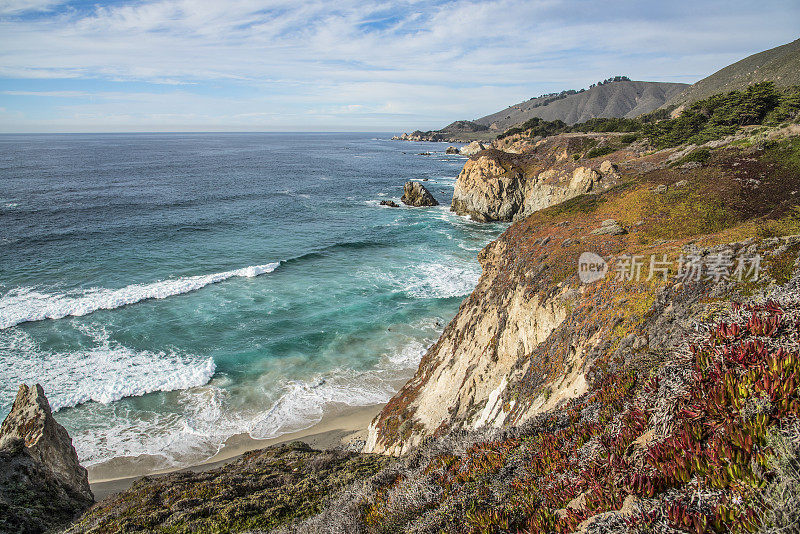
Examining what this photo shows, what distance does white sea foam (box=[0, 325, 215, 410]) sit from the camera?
21391 millimetres

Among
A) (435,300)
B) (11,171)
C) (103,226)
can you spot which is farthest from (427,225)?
(11,171)

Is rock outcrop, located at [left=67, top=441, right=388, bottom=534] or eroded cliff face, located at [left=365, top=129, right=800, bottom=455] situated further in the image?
eroded cliff face, located at [left=365, top=129, right=800, bottom=455]

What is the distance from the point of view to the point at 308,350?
25688 millimetres

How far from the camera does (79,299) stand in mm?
30828

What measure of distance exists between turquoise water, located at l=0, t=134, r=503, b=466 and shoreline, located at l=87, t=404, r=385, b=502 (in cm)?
58

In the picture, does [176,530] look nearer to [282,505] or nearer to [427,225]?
[282,505]

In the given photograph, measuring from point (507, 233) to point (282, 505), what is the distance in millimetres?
19400

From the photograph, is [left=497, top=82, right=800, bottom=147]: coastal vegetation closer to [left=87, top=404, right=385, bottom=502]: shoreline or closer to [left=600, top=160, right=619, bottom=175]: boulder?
[left=600, top=160, right=619, bottom=175]: boulder

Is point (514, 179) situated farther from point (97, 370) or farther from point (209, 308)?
point (97, 370)

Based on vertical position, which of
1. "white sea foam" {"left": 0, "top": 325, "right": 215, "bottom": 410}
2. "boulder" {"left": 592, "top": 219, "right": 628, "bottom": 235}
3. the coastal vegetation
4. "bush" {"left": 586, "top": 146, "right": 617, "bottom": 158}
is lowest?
"white sea foam" {"left": 0, "top": 325, "right": 215, "bottom": 410}

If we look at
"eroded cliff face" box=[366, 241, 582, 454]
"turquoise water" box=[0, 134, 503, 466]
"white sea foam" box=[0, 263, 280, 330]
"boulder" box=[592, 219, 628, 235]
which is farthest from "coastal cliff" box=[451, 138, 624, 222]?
"white sea foam" box=[0, 263, 280, 330]

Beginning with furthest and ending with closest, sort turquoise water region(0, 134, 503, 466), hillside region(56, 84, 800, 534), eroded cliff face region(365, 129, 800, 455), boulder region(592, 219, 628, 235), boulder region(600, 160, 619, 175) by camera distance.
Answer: boulder region(600, 160, 619, 175) < turquoise water region(0, 134, 503, 466) < boulder region(592, 219, 628, 235) < eroded cliff face region(365, 129, 800, 455) < hillside region(56, 84, 800, 534)

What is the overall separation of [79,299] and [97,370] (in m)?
11.6

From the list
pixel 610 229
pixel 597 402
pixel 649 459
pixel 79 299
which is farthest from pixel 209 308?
pixel 649 459
